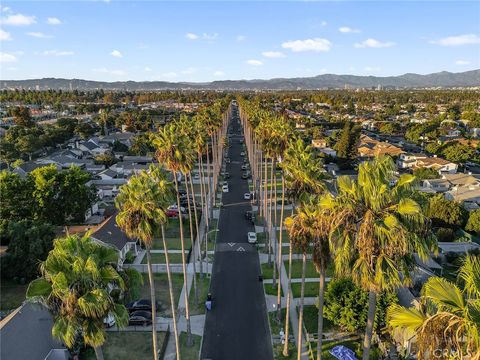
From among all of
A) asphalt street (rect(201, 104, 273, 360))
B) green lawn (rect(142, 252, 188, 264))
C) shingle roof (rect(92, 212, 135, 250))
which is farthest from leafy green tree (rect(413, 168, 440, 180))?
shingle roof (rect(92, 212, 135, 250))

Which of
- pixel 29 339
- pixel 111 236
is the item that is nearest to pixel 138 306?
pixel 29 339

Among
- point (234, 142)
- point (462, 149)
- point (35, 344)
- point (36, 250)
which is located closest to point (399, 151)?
point (462, 149)

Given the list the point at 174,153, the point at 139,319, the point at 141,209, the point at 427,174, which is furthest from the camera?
the point at 427,174

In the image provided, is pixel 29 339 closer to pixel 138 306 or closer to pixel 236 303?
pixel 138 306

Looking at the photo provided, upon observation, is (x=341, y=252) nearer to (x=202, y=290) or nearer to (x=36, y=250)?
(x=202, y=290)

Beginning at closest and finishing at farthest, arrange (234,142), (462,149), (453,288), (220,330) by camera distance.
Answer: (453,288), (220,330), (462,149), (234,142)

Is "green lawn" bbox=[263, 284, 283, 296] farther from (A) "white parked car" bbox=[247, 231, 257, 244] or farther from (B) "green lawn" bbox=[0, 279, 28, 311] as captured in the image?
(B) "green lawn" bbox=[0, 279, 28, 311]
